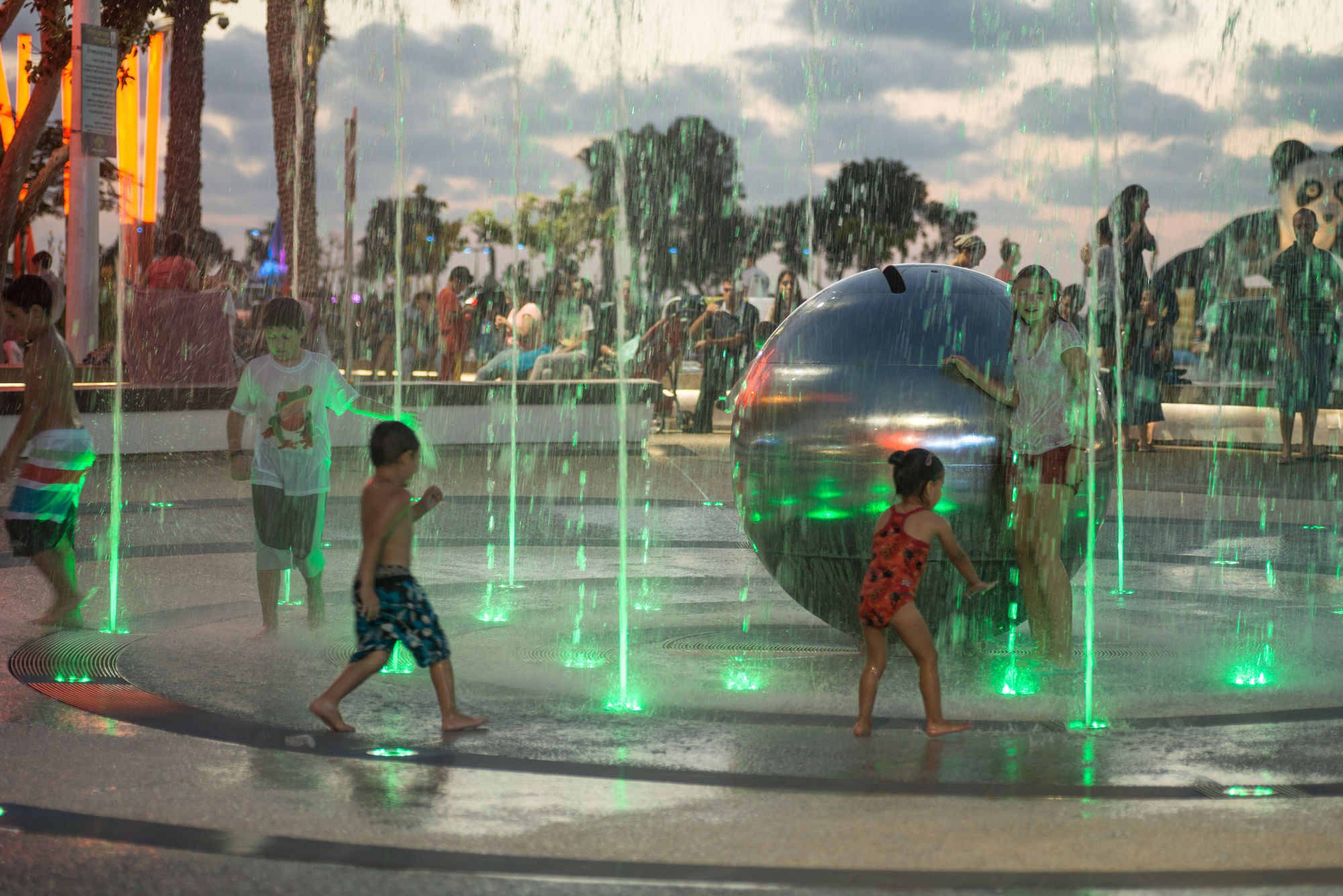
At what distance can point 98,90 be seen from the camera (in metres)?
19.0

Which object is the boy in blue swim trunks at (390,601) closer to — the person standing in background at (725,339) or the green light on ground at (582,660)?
the green light on ground at (582,660)

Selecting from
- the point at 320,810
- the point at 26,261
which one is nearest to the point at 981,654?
the point at 320,810

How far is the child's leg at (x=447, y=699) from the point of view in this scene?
550cm

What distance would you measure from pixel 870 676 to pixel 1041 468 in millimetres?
1479

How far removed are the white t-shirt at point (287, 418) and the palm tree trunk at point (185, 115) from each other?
2132cm

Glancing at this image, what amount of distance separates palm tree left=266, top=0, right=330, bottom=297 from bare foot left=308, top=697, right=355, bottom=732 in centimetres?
2079

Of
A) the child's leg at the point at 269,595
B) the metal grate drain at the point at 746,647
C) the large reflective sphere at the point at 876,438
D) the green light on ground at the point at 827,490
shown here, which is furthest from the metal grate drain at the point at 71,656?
the green light on ground at the point at 827,490

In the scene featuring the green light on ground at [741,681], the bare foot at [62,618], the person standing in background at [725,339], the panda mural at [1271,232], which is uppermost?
the panda mural at [1271,232]

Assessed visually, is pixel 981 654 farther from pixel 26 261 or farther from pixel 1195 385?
pixel 26 261

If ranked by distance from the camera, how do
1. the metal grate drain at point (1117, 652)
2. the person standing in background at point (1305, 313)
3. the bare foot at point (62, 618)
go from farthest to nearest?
the person standing in background at point (1305, 313), the bare foot at point (62, 618), the metal grate drain at point (1117, 652)

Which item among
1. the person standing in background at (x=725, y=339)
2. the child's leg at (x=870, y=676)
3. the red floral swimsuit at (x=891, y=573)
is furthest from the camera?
the person standing in background at (x=725, y=339)

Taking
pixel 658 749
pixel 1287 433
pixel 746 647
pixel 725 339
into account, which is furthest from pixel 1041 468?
pixel 725 339

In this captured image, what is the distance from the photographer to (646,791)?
4.71 meters

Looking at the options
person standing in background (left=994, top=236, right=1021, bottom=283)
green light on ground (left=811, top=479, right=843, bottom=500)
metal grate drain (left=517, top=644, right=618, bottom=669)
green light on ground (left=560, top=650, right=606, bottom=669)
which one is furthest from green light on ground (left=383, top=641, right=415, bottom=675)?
person standing in background (left=994, top=236, right=1021, bottom=283)
